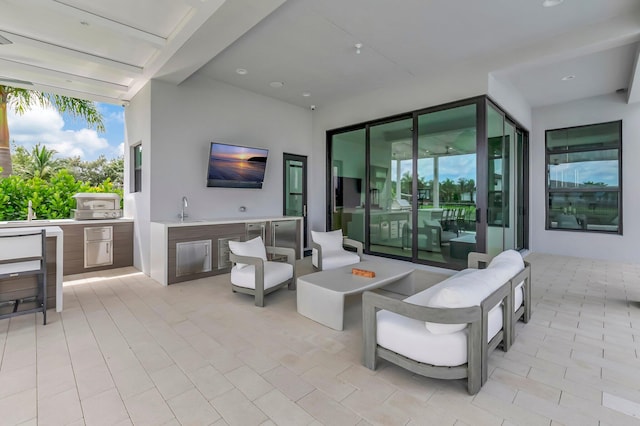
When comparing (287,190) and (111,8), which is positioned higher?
(111,8)

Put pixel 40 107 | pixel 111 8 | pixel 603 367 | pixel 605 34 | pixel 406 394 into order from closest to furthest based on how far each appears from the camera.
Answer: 1. pixel 406 394
2. pixel 603 367
3. pixel 111 8
4. pixel 605 34
5. pixel 40 107

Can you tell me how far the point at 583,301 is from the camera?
12.5 feet

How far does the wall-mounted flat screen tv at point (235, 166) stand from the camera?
5414 mm

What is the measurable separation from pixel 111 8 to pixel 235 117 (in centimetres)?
265

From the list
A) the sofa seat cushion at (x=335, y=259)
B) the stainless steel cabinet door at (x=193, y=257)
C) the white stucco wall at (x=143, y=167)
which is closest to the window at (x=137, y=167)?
the white stucco wall at (x=143, y=167)

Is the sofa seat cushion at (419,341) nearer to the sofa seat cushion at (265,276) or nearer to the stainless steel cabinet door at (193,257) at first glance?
the sofa seat cushion at (265,276)

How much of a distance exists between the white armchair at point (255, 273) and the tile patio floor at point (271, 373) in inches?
9.0

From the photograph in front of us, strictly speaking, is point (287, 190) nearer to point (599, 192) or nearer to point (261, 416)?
point (261, 416)

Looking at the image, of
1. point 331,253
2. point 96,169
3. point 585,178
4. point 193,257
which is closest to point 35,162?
point 96,169

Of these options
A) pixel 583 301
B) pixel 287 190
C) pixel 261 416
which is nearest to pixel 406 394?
pixel 261 416

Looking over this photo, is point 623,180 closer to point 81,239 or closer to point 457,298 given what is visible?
point 457,298

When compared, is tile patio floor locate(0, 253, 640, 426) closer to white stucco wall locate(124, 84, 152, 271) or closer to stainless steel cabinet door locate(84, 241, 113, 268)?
white stucco wall locate(124, 84, 152, 271)

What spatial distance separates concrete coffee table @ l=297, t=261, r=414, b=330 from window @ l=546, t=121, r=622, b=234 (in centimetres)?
541

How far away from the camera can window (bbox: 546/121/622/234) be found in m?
6.23
